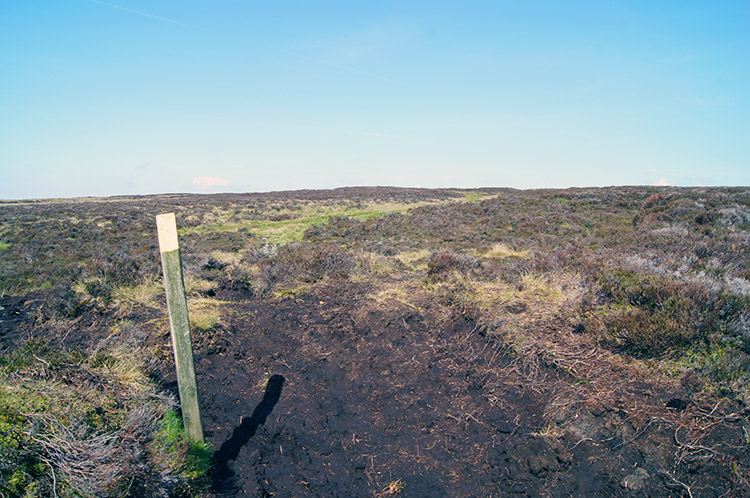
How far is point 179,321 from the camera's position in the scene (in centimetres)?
321

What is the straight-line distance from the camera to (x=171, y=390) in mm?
4305

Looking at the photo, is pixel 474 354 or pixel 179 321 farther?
pixel 474 354

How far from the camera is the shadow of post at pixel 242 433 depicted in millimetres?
3305

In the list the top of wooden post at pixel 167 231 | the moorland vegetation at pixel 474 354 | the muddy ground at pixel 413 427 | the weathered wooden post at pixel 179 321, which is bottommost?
the muddy ground at pixel 413 427

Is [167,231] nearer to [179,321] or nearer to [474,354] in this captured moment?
[179,321]

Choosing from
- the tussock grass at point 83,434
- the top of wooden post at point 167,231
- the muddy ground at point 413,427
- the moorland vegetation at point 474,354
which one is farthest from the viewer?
the muddy ground at point 413,427

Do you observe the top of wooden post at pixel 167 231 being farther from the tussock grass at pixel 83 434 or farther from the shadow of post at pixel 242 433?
the shadow of post at pixel 242 433

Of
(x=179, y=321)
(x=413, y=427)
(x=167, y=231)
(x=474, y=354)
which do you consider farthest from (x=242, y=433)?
(x=474, y=354)

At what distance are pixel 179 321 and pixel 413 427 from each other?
258 cm

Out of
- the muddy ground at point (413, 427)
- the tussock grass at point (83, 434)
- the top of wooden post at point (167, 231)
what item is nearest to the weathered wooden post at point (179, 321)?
the top of wooden post at point (167, 231)

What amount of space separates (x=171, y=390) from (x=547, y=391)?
4236mm

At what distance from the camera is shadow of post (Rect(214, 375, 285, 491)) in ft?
10.8

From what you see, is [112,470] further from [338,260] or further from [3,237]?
[3,237]

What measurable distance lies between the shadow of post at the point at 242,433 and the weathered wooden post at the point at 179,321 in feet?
1.02
